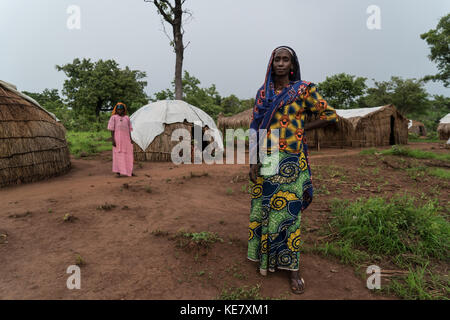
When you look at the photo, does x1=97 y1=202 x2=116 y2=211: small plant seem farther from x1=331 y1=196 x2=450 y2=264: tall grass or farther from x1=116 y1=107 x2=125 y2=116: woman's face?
x1=116 y1=107 x2=125 y2=116: woman's face

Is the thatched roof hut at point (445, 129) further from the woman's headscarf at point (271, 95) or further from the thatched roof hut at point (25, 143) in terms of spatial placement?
the thatched roof hut at point (25, 143)

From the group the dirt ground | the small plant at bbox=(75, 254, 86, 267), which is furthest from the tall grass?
the small plant at bbox=(75, 254, 86, 267)

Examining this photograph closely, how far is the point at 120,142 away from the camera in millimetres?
5758

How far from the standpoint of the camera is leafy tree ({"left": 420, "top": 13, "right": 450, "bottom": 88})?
675 inches

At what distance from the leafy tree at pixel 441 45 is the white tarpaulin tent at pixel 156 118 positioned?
18.7 metres

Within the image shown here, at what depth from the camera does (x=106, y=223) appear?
2980mm

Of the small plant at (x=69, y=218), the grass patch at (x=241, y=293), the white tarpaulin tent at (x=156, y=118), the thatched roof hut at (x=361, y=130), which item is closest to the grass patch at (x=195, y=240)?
the grass patch at (x=241, y=293)

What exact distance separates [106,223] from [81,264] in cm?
90

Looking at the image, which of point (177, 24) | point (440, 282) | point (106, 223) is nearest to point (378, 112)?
point (177, 24)

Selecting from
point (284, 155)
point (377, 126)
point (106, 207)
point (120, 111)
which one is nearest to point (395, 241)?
point (284, 155)

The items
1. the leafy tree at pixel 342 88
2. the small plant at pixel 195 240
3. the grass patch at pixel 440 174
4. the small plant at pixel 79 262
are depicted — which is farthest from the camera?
the leafy tree at pixel 342 88

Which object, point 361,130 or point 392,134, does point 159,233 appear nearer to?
point 361,130

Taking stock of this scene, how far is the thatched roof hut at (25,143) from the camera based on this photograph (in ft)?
16.1

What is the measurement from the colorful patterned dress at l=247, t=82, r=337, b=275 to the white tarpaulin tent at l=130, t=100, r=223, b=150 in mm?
7078
